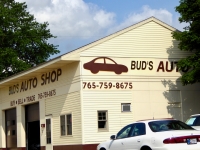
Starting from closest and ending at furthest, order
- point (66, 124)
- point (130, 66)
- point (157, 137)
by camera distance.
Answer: point (157, 137) < point (130, 66) < point (66, 124)

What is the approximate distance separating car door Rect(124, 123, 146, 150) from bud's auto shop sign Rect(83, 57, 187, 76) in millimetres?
9144

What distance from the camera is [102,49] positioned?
26.9 metres

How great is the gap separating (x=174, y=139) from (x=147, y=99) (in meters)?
11.8

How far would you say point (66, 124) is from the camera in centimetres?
2764

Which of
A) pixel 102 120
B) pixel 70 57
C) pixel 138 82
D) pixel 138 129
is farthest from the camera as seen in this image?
pixel 138 82

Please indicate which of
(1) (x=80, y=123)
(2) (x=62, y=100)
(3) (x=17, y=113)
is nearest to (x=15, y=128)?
(3) (x=17, y=113)

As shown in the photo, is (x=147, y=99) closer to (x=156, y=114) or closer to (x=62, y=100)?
(x=156, y=114)

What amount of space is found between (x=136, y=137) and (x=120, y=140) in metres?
1.10

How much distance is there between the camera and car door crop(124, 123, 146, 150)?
668 inches

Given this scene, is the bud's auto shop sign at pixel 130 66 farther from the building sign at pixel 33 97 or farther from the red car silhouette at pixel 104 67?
the building sign at pixel 33 97

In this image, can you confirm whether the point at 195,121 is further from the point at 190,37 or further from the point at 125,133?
the point at 190,37

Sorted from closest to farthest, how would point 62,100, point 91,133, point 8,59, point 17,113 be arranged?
1. point 91,133
2. point 62,100
3. point 17,113
4. point 8,59

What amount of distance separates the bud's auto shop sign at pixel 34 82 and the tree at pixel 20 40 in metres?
14.4

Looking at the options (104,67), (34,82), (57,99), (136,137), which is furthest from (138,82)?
(136,137)
